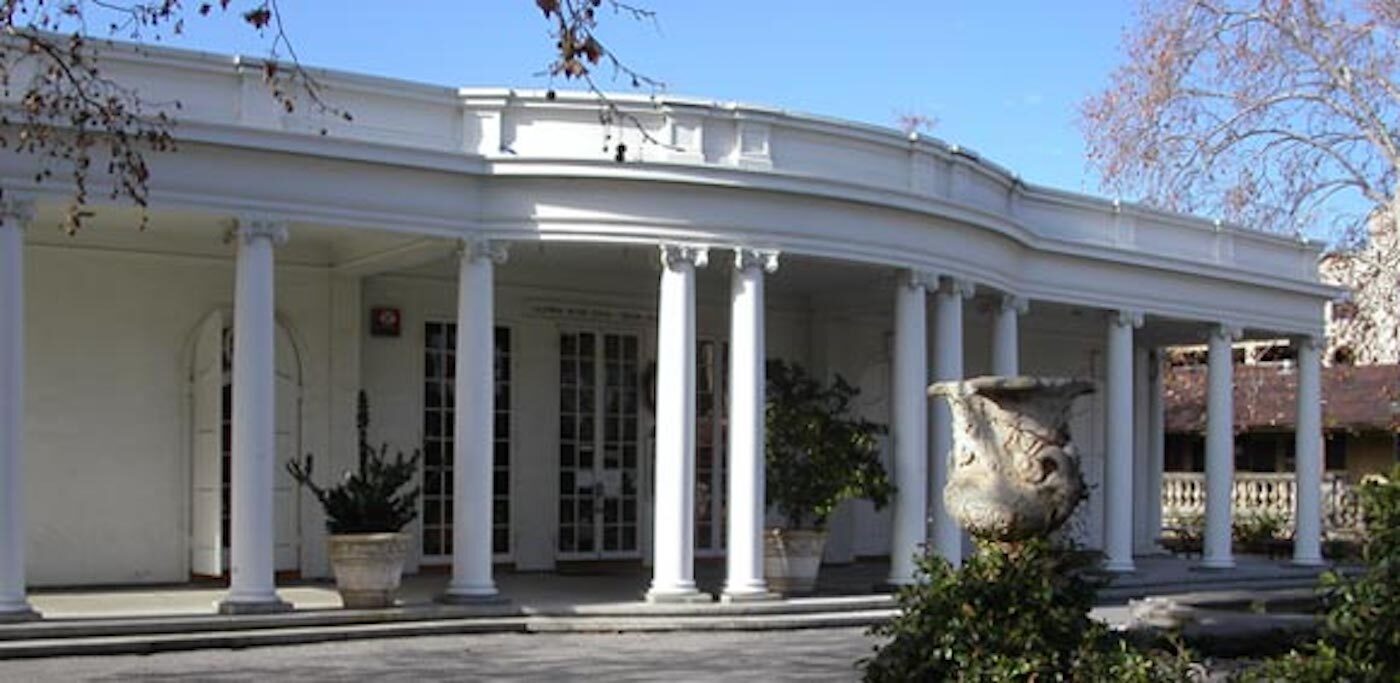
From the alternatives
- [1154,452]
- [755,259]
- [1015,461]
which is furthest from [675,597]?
[1154,452]

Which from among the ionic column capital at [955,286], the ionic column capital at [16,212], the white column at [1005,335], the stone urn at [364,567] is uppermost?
the ionic column capital at [16,212]

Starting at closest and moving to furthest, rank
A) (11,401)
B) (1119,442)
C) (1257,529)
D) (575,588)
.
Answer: (11,401), (575,588), (1119,442), (1257,529)

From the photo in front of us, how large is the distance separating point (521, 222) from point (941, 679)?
773 centimetres

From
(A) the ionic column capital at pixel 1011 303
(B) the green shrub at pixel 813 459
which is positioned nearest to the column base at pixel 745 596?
(B) the green shrub at pixel 813 459

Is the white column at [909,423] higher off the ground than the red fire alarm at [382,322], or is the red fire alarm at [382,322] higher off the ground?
the red fire alarm at [382,322]

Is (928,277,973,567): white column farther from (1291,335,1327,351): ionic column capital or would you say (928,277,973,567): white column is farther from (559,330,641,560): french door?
(1291,335,1327,351): ionic column capital

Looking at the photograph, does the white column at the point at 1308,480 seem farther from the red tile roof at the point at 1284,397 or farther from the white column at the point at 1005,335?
the white column at the point at 1005,335

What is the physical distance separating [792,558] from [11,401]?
7.73 meters

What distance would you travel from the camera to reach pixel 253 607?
14023 millimetres

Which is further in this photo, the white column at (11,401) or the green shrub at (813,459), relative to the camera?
the green shrub at (813,459)

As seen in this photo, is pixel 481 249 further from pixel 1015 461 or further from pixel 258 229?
pixel 1015 461

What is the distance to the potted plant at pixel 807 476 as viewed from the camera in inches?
693

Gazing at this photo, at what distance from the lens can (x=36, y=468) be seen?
16.3 m

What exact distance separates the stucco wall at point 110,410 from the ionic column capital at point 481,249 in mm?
3265
